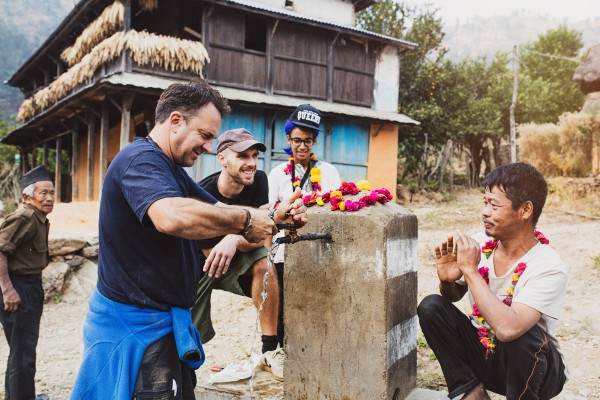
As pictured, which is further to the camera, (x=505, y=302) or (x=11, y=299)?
(x=11, y=299)

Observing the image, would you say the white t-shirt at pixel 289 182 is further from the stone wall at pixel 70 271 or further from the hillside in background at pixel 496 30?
the hillside in background at pixel 496 30

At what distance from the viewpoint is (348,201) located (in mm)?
2777

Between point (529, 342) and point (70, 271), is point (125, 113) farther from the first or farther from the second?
point (529, 342)

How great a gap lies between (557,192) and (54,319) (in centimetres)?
1108

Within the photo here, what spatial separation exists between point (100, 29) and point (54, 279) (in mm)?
6663

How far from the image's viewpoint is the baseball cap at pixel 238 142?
3.45 m

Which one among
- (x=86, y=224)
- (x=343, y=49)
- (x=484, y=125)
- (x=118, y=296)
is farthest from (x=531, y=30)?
(x=118, y=296)

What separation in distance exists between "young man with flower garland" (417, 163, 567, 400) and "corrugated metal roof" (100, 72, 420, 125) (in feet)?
27.3

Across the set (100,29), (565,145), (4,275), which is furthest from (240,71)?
(4,275)

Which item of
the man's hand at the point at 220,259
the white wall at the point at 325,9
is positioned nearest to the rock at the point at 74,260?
the man's hand at the point at 220,259

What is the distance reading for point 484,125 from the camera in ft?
60.2

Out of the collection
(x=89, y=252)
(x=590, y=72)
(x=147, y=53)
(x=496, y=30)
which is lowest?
(x=89, y=252)

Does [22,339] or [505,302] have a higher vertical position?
[505,302]

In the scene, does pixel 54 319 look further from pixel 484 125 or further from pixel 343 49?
pixel 484 125
